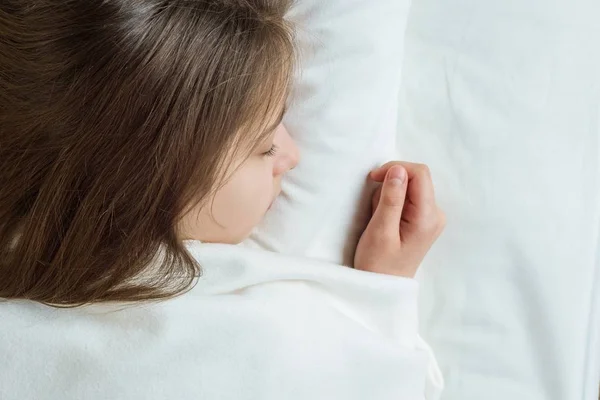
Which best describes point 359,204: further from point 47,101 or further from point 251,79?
point 47,101

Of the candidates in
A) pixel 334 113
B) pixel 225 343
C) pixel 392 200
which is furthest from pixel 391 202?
pixel 225 343

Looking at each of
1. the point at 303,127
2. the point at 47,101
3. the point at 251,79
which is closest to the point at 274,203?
the point at 303,127

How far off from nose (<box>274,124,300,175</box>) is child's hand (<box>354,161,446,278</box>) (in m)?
0.11

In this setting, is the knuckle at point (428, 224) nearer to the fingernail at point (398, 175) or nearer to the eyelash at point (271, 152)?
the fingernail at point (398, 175)

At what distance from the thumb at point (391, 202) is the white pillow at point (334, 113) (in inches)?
1.6

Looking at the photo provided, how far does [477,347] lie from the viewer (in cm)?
86

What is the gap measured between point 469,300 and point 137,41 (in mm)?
516

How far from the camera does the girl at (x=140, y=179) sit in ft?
2.08

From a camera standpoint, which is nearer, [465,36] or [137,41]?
[137,41]

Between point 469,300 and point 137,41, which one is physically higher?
point 137,41

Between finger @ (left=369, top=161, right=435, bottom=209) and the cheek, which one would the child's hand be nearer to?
finger @ (left=369, top=161, right=435, bottom=209)

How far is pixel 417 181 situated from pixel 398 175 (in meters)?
0.04

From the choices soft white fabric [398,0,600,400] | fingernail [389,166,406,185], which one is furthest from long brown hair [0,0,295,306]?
soft white fabric [398,0,600,400]

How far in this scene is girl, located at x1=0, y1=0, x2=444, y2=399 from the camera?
63 centimetres
